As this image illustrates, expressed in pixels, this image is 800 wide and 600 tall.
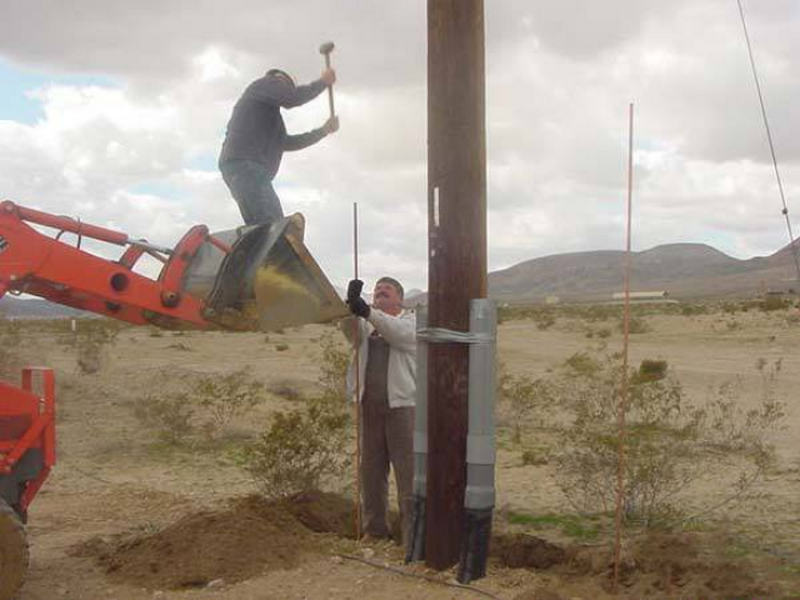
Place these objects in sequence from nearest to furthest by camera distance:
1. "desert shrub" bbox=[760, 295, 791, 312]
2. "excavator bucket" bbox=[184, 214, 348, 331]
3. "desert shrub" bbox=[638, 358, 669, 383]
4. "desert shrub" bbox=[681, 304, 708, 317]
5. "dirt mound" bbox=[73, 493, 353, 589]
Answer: "excavator bucket" bbox=[184, 214, 348, 331] < "dirt mound" bbox=[73, 493, 353, 589] < "desert shrub" bbox=[638, 358, 669, 383] < "desert shrub" bbox=[760, 295, 791, 312] < "desert shrub" bbox=[681, 304, 708, 317]

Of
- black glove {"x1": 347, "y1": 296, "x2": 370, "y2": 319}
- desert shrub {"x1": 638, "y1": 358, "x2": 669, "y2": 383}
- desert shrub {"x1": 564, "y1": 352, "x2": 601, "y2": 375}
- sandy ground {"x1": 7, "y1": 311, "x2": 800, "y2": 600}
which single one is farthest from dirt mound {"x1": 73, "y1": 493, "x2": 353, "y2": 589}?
desert shrub {"x1": 638, "y1": 358, "x2": 669, "y2": 383}

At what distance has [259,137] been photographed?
6301mm

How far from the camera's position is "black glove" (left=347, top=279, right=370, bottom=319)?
6.03 metres

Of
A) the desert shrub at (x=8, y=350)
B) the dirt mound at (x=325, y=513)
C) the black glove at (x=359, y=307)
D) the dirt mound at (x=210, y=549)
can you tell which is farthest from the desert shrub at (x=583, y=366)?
the black glove at (x=359, y=307)

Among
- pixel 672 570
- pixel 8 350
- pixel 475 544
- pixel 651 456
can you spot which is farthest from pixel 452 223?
pixel 8 350

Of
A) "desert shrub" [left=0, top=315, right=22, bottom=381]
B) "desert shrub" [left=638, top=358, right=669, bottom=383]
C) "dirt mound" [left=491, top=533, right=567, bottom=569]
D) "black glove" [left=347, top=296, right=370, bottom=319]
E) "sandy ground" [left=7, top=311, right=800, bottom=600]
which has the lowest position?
"dirt mound" [left=491, top=533, right=567, bottom=569]

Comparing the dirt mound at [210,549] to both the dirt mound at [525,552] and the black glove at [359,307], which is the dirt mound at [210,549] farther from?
the black glove at [359,307]

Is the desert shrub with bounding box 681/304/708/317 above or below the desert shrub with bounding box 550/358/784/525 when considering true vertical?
above

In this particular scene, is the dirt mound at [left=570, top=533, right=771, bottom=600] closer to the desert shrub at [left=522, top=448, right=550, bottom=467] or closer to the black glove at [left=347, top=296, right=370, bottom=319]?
the black glove at [left=347, top=296, right=370, bottom=319]

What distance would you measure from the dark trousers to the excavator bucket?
1850 mm

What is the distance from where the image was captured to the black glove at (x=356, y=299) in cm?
603

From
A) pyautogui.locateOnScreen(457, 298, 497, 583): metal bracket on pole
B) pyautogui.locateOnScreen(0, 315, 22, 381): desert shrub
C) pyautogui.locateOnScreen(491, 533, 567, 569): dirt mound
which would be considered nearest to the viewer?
pyautogui.locateOnScreen(457, 298, 497, 583): metal bracket on pole

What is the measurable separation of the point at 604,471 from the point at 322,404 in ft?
9.89

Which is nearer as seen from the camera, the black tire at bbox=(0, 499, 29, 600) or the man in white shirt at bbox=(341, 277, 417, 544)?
the black tire at bbox=(0, 499, 29, 600)
